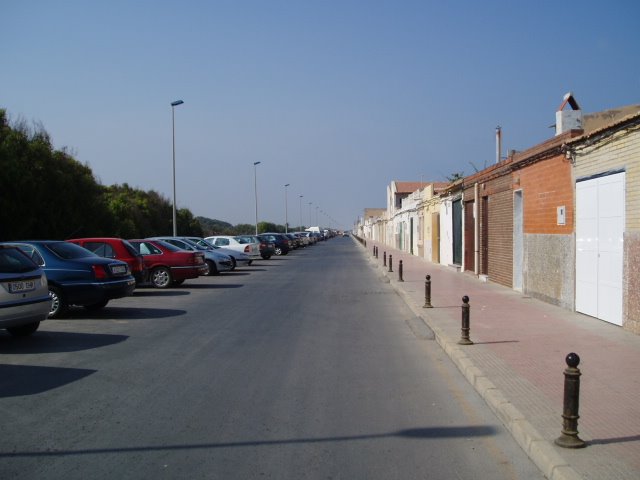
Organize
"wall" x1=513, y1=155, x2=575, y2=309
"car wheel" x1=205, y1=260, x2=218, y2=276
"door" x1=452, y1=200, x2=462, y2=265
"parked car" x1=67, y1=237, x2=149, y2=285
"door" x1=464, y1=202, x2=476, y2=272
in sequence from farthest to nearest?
1. "door" x1=452, y1=200, x2=462, y2=265
2. "car wheel" x1=205, y1=260, x2=218, y2=276
3. "door" x1=464, y1=202, x2=476, y2=272
4. "parked car" x1=67, y1=237, x2=149, y2=285
5. "wall" x1=513, y1=155, x2=575, y2=309

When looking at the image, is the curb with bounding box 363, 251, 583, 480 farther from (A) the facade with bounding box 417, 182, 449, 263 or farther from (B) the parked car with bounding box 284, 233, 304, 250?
(B) the parked car with bounding box 284, 233, 304, 250

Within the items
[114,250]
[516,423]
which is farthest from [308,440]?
[114,250]

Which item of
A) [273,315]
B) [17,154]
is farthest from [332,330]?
[17,154]

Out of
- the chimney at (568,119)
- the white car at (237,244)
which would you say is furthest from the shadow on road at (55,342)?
the white car at (237,244)

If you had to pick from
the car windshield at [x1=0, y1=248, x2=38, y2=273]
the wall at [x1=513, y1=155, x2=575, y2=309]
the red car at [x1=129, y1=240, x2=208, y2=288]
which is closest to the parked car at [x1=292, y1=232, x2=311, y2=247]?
the red car at [x1=129, y1=240, x2=208, y2=288]

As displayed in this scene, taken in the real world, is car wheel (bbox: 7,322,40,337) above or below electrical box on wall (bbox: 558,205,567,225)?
below

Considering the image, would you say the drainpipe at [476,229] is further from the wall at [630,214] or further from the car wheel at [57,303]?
the car wheel at [57,303]

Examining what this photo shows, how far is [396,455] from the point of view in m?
4.91

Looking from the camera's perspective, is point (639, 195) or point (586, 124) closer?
point (639, 195)

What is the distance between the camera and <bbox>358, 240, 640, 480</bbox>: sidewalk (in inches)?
183

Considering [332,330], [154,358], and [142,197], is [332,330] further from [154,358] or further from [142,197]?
[142,197]

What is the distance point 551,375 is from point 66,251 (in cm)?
984

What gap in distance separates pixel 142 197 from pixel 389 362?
3886 centimetres

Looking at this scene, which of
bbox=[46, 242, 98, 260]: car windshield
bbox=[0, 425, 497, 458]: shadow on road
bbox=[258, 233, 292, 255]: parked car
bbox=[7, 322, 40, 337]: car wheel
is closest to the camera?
bbox=[0, 425, 497, 458]: shadow on road
